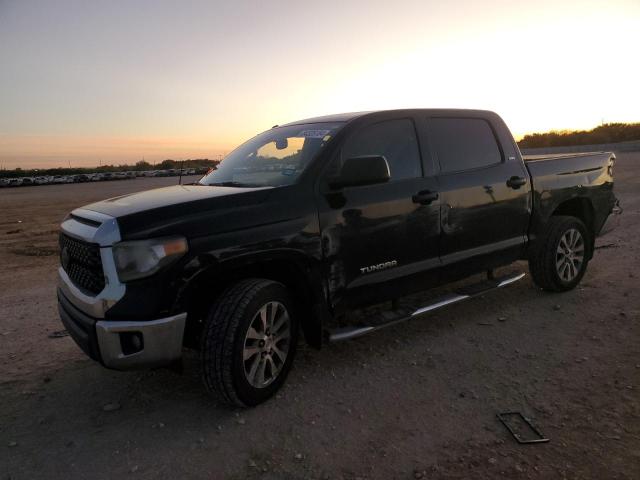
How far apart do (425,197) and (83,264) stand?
2605 millimetres

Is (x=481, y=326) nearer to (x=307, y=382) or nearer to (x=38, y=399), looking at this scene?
(x=307, y=382)

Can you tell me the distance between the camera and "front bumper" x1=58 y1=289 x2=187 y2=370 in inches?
114

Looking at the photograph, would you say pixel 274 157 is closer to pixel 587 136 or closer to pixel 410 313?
pixel 410 313

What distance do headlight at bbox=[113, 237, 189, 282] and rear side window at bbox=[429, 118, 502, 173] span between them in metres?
2.53

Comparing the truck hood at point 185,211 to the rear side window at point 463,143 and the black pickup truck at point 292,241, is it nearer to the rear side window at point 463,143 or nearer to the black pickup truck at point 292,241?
the black pickup truck at point 292,241

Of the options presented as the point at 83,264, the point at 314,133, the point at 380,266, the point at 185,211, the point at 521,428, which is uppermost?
the point at 314,133

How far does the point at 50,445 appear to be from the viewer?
2975 mm

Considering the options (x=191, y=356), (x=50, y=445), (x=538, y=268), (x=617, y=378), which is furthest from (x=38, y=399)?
(x=538, y=268)

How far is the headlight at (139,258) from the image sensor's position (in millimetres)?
2902

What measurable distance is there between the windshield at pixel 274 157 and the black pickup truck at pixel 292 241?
2 centimetres

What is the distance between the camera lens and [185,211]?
3092 millimetres

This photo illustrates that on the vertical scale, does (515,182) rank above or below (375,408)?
above

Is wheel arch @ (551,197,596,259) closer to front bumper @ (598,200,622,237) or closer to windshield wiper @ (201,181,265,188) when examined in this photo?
front bumper @ (598,200,622,237)

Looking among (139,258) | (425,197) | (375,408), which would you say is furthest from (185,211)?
(425,197)
